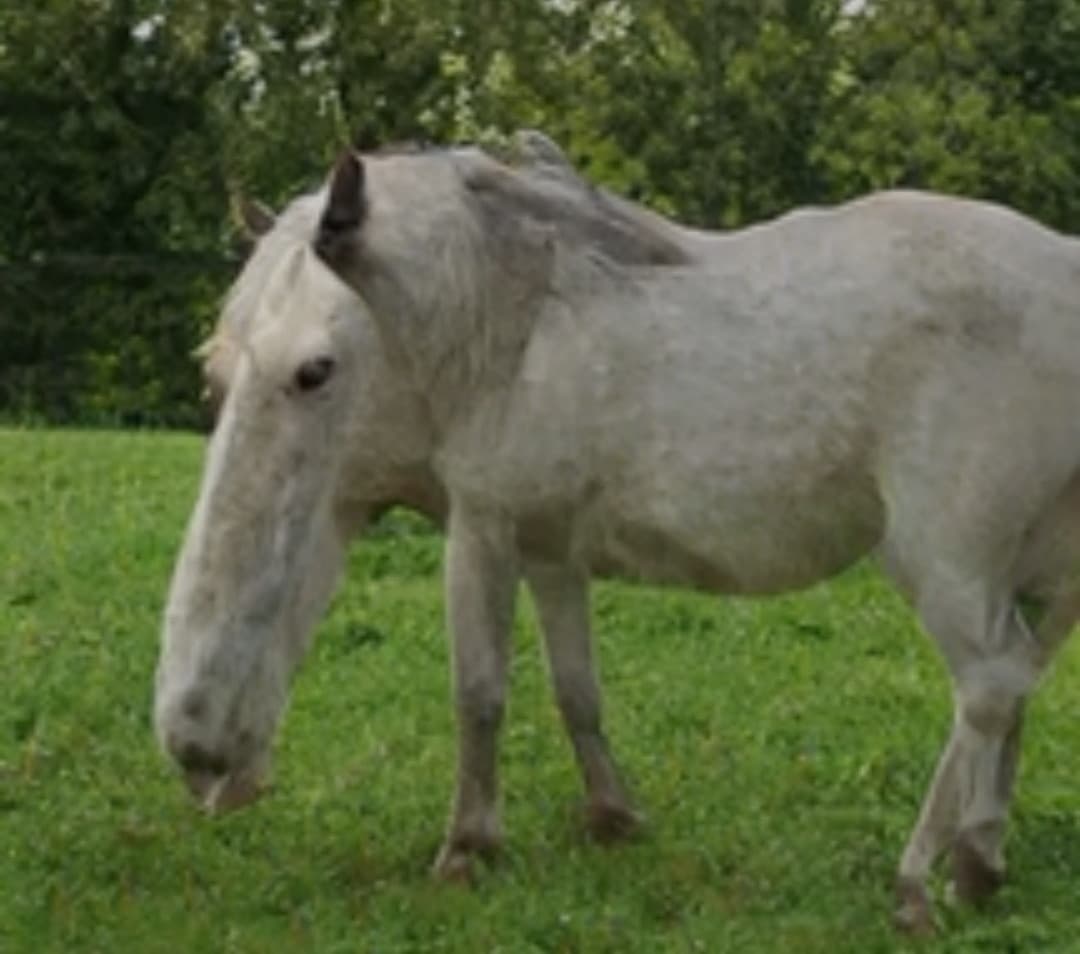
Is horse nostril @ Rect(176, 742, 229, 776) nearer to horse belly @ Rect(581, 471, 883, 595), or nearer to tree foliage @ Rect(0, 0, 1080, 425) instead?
horse belly @ Rect(581, 471, 883, 595)

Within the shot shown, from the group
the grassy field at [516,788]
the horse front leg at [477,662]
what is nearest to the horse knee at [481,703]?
the horse front leg at [477,662]

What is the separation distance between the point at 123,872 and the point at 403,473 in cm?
120

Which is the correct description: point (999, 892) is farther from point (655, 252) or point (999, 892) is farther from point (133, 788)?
point (133, 788)

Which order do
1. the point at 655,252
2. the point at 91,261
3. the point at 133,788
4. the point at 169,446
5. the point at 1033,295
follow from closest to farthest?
the point at 1033,295 → the point at 655,252 → the point at 133,788 → the point at 169,446 → the point at 91,261

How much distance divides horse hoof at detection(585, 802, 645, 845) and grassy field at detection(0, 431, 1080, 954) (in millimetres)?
73

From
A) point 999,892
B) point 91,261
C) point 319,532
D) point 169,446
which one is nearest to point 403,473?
point 319,532

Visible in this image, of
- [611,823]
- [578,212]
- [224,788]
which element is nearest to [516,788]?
[611,823]

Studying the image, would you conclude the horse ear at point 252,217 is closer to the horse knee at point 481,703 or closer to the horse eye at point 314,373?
the horse eye at point 314,373

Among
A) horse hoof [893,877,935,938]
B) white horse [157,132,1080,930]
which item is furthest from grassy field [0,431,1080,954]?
white horse [157,132,1080,930]

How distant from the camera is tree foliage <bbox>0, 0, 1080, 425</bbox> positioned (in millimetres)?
25250

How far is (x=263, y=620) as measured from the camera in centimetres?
553

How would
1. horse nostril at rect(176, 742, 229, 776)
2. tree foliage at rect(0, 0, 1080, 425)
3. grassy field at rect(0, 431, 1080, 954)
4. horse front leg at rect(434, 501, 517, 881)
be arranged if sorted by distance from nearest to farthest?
horse nostril at rect(176, 742, 229, 776) → grassy field at rect(0, 431, 1080, 954) → horse front leg at rect(434, 501, 517, 881) → tree foliage at rect(0, 0, 1080, 425)

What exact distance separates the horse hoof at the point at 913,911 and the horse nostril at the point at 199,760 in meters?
1.52

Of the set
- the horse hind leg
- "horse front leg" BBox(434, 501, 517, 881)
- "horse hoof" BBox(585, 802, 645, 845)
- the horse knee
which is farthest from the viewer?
"horse hoof" BBox(585, 802, 645, 845)
